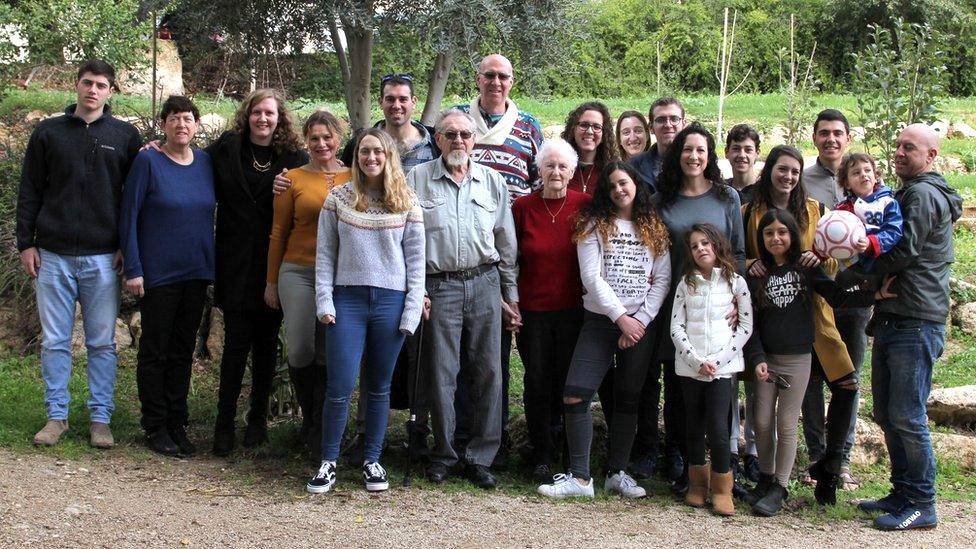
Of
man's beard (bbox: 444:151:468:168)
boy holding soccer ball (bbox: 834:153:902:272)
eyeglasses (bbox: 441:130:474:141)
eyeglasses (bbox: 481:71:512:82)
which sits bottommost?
boy holding soccer ball (bbox: 834:153:902:272)

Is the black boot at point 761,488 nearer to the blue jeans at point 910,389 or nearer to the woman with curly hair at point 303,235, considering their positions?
the blue jeans at point 910,389

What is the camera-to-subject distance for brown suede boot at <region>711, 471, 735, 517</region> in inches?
200

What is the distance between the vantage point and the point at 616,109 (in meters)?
18.7

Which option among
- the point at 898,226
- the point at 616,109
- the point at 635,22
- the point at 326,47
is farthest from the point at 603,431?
the point at 635,22

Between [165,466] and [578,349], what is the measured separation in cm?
225

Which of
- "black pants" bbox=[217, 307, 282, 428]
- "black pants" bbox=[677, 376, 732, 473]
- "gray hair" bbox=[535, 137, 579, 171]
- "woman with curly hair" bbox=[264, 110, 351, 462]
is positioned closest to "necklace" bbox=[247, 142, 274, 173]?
"woman with curly hair" bbox=[264, 110, 351, 462]

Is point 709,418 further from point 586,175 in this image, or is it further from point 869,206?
point 586,175

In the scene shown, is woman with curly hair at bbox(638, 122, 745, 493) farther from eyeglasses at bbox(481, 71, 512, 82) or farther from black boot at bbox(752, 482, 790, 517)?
eyeglasses at bbox(481, 71, 512, 82)

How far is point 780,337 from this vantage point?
5.18 metres

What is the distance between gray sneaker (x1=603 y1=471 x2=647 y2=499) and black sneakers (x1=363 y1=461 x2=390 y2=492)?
1144 mm

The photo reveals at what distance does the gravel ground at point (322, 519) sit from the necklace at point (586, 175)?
1.71 metres

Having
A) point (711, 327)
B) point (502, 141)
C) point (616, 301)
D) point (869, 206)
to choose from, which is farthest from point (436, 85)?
point (869, 206)

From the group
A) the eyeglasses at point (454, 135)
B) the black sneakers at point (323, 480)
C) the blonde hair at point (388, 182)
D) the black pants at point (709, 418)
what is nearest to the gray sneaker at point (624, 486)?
the black pants at point (709, 418)

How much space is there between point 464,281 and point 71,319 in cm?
218
